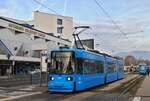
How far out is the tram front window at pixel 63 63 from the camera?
2211 centimetres

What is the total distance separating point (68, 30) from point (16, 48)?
42485 millimetres

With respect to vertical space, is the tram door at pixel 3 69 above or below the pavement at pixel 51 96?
above

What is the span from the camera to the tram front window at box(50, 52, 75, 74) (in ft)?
72.5

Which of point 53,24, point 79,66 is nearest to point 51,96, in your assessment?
point 79,66

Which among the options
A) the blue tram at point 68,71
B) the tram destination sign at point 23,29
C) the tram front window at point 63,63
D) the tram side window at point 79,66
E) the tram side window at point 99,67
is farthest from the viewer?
the tram destination sign at point 23,29

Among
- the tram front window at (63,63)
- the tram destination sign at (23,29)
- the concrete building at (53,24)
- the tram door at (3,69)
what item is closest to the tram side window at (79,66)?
the tram front window at (63,63)

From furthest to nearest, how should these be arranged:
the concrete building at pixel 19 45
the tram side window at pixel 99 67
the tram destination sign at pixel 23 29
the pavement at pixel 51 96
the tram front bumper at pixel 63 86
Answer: the tram destination sign at pixel 23 29 → the concrete building at pixel 19 45 → the tram side window at pixel 99 67 → the tram front bumper at pixel 63 86 → the pavement at pixel 51 96

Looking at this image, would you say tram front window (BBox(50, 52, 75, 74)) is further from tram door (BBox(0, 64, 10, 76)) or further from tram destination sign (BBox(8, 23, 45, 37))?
tram destination sign (BBox(8, 23, 45, 37))

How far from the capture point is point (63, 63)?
72.9 feet

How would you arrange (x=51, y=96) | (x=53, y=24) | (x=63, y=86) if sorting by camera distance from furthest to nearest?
1. (x=53, y=24)
2. (x=63, y=86)
3. (x=51, y=96)

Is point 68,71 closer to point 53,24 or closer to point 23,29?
point 23,29

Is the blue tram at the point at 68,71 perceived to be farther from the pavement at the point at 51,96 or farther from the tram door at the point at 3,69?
the tram door at the point at 3,69

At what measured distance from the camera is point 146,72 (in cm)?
9344

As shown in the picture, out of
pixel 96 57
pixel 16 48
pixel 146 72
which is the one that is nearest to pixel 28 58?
pixel 16 48
